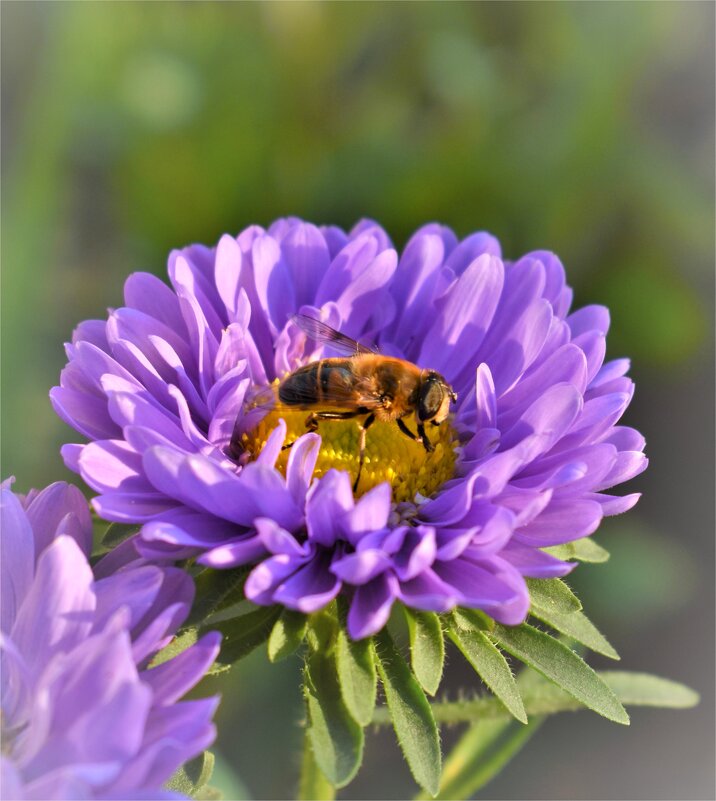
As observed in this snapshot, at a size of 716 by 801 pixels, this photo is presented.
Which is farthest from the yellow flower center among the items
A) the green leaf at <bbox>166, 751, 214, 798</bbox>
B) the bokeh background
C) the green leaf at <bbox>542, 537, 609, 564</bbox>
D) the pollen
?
the bokeh background

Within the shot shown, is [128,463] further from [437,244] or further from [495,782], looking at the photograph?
[495,782]

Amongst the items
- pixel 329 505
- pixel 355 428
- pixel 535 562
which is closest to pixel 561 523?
pixel 535 562

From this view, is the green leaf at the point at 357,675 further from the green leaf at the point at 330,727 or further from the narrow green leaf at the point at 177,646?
the narrow green leaf at the point at 177,646

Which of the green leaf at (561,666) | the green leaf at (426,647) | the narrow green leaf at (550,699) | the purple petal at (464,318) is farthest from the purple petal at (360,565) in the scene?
the purple petal at (464,318)

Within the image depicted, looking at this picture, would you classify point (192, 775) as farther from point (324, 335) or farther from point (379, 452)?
point (324, 335)

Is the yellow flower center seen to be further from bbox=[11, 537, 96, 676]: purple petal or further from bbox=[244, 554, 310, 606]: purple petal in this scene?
bbox=[11, 537, 96, 676]: purple petal

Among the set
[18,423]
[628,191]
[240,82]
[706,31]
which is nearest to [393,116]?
[240,82]
